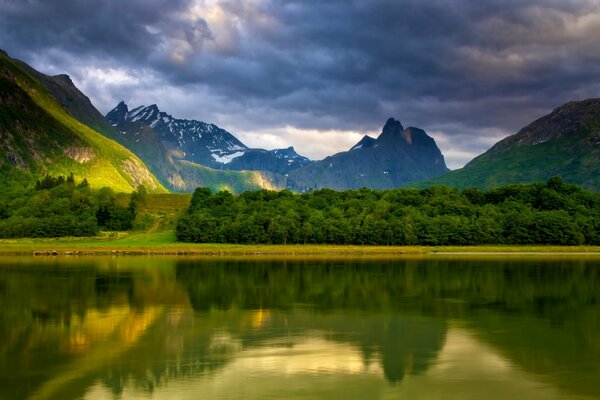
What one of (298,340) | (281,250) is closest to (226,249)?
(281,250)

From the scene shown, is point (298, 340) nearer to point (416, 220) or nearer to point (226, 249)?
point (226, 249)

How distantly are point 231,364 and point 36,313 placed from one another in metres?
23.2

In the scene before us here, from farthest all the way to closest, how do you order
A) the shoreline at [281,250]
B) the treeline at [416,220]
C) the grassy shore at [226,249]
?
the treeline at [416,220] → the grassy shore at [226,249] → the shoreline at [281,250]

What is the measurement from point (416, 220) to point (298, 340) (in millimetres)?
139388

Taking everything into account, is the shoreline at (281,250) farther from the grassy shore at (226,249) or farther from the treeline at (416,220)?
the treeline at (416,220)

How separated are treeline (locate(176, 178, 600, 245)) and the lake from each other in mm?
96984

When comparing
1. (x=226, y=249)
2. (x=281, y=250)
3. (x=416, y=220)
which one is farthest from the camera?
(x=416, y=220)

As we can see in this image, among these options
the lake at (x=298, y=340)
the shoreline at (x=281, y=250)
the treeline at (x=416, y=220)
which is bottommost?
the lake at (x=298, y=340)

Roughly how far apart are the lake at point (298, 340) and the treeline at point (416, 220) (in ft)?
318

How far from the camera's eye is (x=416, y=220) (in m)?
171

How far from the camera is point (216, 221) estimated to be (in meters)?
181

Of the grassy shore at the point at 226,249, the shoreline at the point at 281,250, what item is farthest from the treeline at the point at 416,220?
the shoreline at the point at 281,250

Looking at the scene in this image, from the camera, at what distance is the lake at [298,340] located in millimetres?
25500

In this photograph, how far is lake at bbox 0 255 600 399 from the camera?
2550 cm
